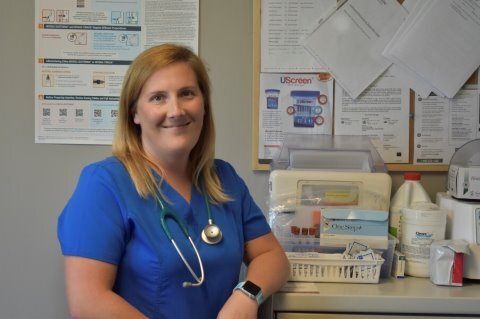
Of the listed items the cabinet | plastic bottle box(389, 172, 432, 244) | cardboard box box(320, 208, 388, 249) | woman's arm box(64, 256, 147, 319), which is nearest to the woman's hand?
the cabinet

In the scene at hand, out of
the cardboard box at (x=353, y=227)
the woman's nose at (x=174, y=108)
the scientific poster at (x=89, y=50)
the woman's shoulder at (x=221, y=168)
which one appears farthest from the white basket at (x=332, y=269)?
the scientific poster at (x=89, y=50)

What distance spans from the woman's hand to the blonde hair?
9.7 inches

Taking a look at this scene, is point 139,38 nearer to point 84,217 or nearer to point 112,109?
point 112,109

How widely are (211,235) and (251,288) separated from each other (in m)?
0.16

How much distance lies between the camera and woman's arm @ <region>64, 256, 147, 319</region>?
1.00 meters

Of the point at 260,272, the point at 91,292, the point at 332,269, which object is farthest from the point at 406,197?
the point at 91,292

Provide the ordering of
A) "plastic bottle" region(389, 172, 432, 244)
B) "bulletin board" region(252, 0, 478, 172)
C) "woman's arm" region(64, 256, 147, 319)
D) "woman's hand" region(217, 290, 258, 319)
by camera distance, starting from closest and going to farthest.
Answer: "woman's arm" region(64, 256, 147, 319) < "woman's hand" region(217, 290, 258, 319) < "plastic bottle" region(389, 172, 432, 244) < "bulletin board" region(252, 0, 478, 172)

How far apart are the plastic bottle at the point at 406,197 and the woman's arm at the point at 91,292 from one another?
86 centimetres

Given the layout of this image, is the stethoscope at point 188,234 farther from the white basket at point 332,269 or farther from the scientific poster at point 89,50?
the scientific poster at point 89,50

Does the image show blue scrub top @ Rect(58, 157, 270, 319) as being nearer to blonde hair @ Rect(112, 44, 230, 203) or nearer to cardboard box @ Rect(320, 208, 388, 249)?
blonde hair @ Rect(112, 44, 230, 203)

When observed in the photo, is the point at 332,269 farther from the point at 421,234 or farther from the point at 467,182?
the point at 467,182

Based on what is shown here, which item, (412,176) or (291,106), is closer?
(412,176)

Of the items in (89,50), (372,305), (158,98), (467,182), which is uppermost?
(89,50)

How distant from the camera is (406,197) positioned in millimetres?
1531
